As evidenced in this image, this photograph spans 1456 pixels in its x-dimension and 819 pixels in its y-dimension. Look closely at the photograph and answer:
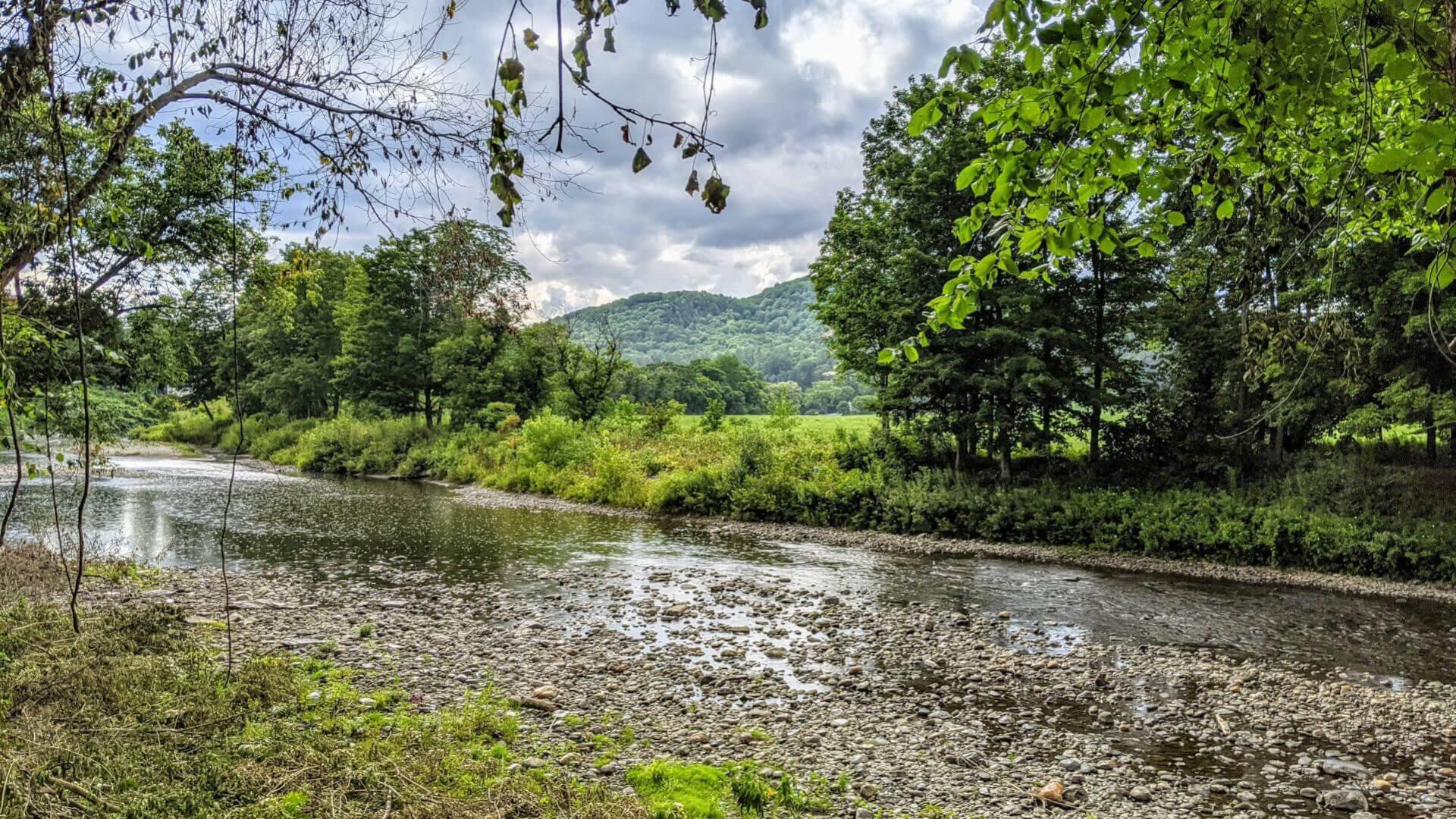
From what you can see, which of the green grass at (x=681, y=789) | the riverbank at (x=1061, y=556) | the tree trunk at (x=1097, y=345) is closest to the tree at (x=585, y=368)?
the riverbank at (x=1061, y=556)

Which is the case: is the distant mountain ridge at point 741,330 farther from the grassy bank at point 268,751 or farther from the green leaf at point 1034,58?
the green leaf at point 1034,58

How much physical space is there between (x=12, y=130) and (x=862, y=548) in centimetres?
1575

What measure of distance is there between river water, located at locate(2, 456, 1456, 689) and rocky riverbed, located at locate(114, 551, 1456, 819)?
33.1 inches

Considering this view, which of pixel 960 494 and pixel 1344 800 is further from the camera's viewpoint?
pixel 960 494

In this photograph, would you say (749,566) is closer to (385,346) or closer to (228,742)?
(228,742)

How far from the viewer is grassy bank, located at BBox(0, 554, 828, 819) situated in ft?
12.5

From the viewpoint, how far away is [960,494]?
18.1m

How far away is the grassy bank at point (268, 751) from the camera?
381 cm

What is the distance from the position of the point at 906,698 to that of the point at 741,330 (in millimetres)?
110390

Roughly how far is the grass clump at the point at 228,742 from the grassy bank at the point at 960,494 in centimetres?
1390

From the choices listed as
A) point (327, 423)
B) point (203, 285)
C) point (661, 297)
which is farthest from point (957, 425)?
point (661, 297)

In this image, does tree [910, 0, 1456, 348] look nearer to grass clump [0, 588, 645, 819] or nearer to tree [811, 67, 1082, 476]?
grass clump [0, 588, 645, 819]

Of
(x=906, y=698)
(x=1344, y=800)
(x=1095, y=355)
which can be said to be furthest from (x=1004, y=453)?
(x=1344, y=800)

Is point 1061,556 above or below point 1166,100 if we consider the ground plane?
below
